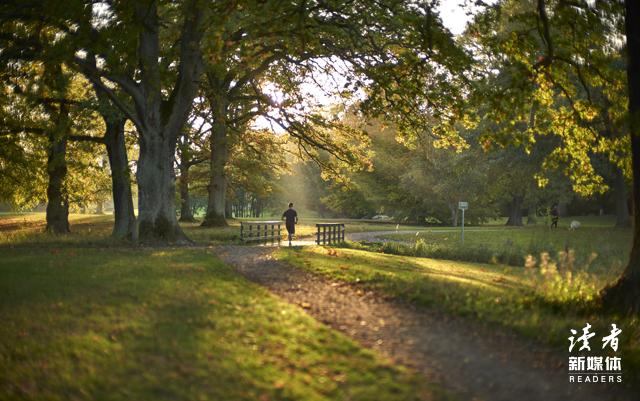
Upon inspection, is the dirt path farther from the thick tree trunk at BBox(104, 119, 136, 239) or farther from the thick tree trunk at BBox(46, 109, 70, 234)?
the thick tree trunk at BBox(46, 109, 70, 234)

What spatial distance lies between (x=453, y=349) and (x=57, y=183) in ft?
76.7

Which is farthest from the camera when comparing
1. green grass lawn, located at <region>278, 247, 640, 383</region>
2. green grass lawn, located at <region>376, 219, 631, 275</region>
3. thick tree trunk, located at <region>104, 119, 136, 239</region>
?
thick tree trunk, located at <region>104, 119, 136, 239</region>

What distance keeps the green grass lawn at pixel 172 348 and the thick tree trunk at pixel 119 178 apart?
46.2 ft

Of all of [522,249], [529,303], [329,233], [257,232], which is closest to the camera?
[529,303]

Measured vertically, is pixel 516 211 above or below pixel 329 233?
above

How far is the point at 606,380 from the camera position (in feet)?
24.6

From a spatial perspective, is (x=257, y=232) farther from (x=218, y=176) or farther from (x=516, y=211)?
(x=516, y=211)

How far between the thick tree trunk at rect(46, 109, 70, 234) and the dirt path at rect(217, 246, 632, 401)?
17.0 metres

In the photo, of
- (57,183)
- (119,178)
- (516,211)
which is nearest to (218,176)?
(57,183)

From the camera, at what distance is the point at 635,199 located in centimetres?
1020

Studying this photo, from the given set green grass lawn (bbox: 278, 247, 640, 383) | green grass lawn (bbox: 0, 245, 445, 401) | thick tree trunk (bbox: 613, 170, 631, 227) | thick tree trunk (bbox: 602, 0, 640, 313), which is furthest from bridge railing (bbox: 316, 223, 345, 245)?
thick tree trunk (bbox: 613, 170, 631, 227)

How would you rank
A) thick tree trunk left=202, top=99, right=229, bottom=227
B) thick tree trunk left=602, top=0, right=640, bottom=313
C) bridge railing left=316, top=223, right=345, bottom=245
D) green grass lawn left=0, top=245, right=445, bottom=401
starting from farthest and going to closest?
thick tree trunk left=202, top=99, right=229, bottom=227
bridge railing left=316, top=223, right=345, bottom=245
thick tree trunk left=602, top=0, right=640, bottom=313
green grass lawn left=0, top=245, right=445, bottom=401

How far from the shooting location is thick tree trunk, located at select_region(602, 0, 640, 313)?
965 centimetres

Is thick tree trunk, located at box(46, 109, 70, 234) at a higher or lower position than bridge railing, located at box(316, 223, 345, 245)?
higher
